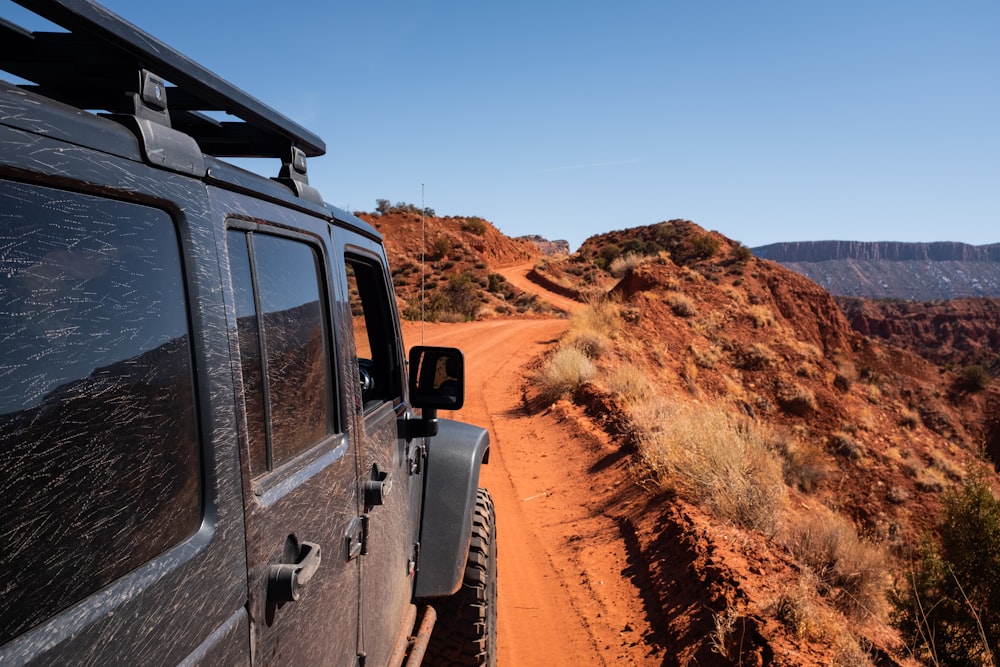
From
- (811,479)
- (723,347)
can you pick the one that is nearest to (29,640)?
(811,479)

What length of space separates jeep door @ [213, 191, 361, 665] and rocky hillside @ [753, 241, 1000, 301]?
154m

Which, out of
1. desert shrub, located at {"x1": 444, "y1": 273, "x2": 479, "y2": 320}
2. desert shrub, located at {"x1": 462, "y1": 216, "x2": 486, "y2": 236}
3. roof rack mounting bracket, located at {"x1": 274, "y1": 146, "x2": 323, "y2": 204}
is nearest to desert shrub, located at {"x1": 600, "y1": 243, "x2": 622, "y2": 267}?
desert shrub, located at {"x1": 462, "y1": 216, "x2": 486, "y2": 236}

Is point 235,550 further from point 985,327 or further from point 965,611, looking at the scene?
point 985,327

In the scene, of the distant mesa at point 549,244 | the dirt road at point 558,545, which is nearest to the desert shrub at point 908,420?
the dirt road at point 558,545

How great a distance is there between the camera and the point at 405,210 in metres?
51.8

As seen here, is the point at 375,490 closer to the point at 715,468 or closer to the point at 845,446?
the point at 715,468

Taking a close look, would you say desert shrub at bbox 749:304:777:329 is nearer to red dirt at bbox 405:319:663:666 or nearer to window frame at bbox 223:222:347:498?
red dirt at bbox 405:319:663:666

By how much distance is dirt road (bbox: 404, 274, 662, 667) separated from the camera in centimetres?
468

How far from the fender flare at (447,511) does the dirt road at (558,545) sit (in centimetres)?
150

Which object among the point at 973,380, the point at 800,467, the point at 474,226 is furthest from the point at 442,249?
the point at 800,467

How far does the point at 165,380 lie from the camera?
4.16ft

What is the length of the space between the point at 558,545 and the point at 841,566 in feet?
7.68

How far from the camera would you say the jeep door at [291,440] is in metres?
1.55

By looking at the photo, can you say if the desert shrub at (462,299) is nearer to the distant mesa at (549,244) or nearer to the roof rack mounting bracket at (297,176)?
the roof rack mounting bracket at (297,176)
